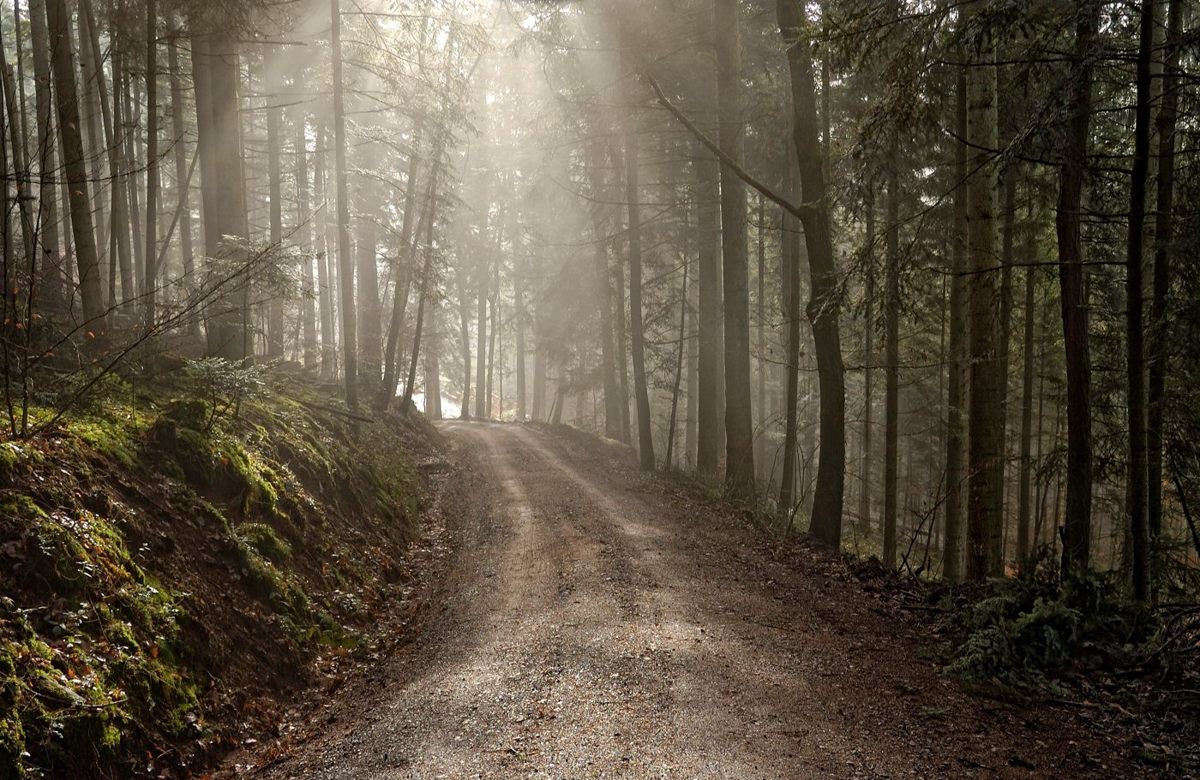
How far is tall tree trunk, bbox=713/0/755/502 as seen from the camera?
46.0 ft

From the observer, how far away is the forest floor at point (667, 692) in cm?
439

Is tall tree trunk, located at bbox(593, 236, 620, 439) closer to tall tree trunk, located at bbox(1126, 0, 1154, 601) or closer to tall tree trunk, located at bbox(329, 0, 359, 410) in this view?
tall tree trunk, located at bbox(329, 0, 359, 410)

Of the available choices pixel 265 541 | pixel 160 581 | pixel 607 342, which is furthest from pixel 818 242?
pixel 607 342

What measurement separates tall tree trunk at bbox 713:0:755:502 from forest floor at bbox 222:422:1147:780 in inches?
174

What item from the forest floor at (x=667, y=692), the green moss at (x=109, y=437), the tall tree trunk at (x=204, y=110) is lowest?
the forest floor at (x=667, y=692)

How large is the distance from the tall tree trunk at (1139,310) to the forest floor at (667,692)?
7.46 ft

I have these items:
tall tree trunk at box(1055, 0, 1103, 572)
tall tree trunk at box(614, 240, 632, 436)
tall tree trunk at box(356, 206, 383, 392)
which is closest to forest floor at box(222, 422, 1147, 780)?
tall tree trunk at box(1055, 0, 1103, 572)

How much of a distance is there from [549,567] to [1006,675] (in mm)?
5596

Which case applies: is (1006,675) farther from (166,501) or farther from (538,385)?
(538,385)

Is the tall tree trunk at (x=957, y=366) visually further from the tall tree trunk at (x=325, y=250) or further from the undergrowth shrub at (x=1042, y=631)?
the tall tree trunk at (x=325, y=250)

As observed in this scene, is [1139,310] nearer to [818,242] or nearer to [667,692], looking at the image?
[818,242]

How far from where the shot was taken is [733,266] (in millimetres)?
14203

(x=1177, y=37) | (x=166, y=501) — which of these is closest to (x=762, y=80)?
(x=1177, y=37)

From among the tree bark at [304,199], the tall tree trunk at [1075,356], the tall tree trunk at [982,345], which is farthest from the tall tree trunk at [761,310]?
the tree bark at [304,199]
